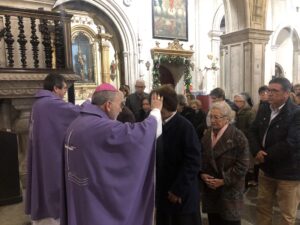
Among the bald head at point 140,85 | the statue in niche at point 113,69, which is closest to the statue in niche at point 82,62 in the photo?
the statue in niche at point 113,69

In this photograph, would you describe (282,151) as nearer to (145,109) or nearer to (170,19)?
(145,109)

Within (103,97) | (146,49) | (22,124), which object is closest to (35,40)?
(22,124)

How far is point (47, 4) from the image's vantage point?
486 cm

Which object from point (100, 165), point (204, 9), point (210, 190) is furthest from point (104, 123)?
point (204, 9)

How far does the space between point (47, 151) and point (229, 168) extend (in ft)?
6.24

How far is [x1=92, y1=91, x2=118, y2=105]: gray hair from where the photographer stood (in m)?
2.23

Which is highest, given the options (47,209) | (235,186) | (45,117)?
(45,117)

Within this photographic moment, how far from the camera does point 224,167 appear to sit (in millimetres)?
2666

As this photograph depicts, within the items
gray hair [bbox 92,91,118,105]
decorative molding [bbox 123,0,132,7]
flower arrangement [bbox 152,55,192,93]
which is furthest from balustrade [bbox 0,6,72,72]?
flower arrangement [bbox 152,55,192,93]

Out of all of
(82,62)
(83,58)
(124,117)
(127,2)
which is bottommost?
(124,117)

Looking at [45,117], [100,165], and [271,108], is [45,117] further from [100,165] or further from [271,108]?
[271,108]

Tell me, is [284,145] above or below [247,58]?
below

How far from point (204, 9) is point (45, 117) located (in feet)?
41.0

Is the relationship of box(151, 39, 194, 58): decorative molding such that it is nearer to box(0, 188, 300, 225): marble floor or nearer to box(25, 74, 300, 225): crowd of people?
box(0, 188, 300, 225): marble floor
